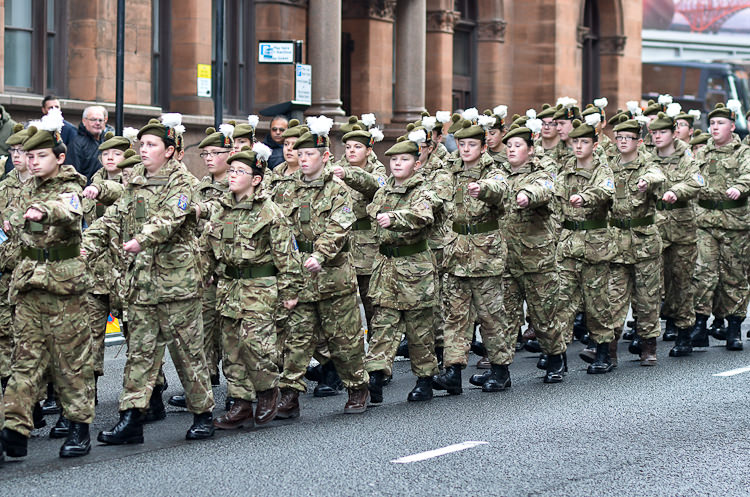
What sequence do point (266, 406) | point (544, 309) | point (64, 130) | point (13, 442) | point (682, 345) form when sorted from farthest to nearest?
1. point (64, 130)
2. point (682, 345)
3. point (544, 309)
4. point (266, 406)
5. point (13, 442)

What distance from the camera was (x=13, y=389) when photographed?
7926 millimetres

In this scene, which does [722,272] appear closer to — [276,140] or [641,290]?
[641,290]

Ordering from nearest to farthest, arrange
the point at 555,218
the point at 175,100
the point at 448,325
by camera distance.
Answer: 1. the point at 448,325
2. the point at 555,218
3. the point at 175,100

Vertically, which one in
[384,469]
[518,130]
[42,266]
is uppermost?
[518,130]

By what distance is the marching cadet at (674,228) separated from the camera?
13.3m

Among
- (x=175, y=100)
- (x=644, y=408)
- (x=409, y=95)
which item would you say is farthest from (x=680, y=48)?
(x=644, y=408)

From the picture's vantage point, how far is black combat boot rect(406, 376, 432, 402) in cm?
1018

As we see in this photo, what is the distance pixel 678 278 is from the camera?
530 inches

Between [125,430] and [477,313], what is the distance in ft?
10.6

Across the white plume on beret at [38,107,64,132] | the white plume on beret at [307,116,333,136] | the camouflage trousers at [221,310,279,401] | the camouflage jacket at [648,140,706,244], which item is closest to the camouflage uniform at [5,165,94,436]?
the white plume on beret at [38,107,64,132]

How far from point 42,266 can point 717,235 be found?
7.69 m

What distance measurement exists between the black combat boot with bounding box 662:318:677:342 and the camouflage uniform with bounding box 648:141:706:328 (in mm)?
446

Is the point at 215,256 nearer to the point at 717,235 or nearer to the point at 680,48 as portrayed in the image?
the point at 717,235

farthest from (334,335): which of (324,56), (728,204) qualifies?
(324,56)
